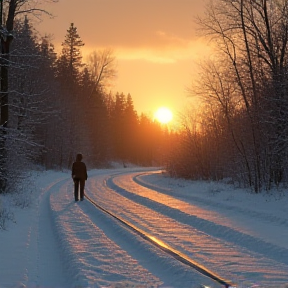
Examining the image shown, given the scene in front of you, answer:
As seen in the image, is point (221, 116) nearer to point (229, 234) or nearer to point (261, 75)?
point (261, 75)

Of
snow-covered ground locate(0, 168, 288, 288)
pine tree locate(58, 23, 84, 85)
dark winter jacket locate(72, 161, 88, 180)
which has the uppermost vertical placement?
pine tree locate(58, 23, 84, 85)

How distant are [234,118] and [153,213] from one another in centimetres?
1110

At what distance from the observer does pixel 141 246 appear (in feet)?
26.2

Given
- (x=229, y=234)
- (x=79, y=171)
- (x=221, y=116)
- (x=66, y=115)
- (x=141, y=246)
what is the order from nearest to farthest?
(x=141, y=246)
(x=229, y=234)
(x=79, y=171)
(x=221, y=116)
(x=66, y=115)

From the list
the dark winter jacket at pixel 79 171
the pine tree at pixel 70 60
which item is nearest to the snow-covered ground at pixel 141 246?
the dark winter jacket at pixel 79 171

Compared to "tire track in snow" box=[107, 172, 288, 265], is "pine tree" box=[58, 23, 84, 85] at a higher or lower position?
higher

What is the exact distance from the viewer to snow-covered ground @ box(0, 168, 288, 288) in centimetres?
593

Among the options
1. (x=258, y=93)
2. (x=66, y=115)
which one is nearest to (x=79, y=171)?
(x=258, y=93)

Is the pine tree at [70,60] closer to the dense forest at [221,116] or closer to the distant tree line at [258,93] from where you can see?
the dense forest at [221,116]

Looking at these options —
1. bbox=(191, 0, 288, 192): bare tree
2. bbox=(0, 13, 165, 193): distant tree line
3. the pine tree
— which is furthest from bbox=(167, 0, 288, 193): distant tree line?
the pine tree

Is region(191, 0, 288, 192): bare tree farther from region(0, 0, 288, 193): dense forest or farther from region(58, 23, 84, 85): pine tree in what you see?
region(58, 23, 84, 85): pine tree

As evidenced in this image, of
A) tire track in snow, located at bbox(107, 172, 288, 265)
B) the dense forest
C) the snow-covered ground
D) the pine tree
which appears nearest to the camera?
the snow-covered ground

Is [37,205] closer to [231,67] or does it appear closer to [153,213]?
[153,213]

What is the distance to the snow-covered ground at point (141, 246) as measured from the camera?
5930 millimetres
